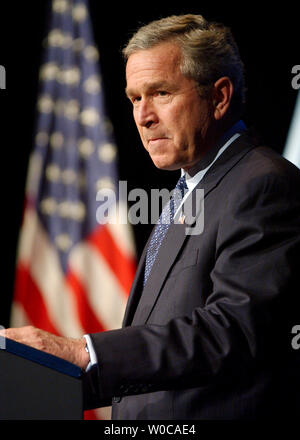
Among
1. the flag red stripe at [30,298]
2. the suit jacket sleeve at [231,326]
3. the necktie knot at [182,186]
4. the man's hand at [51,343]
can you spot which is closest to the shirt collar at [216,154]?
the necktie knot at [182,186]

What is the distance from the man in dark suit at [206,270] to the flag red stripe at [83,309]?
4.82ft

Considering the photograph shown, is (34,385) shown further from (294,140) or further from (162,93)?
(294,140)

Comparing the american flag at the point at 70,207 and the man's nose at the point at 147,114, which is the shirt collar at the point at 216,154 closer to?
the man's nose at the point at 147,114

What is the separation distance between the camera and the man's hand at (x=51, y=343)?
1.08m

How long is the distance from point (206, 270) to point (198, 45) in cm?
67

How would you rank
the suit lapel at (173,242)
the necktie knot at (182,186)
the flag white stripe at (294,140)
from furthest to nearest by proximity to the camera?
the flag white stripe at (294,140) → the necktie knot at (182,186) → the suit lapel at (173,242)

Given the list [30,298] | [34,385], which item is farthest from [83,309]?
[34,385]

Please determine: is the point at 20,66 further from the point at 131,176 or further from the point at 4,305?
the point at 4,305

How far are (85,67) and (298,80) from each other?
1.22m

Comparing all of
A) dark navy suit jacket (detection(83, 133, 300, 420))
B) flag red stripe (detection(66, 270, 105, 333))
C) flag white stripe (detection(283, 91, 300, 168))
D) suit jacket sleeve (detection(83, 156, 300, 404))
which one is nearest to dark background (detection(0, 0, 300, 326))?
flag white stripe (detection(283, 91, 300, 168))

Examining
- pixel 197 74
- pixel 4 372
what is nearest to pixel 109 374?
pixel 4 372

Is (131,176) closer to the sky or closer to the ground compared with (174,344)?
closer to the sky

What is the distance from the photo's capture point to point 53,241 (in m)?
3.23

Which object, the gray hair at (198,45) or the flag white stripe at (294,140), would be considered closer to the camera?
the gray hair at (198,45)
